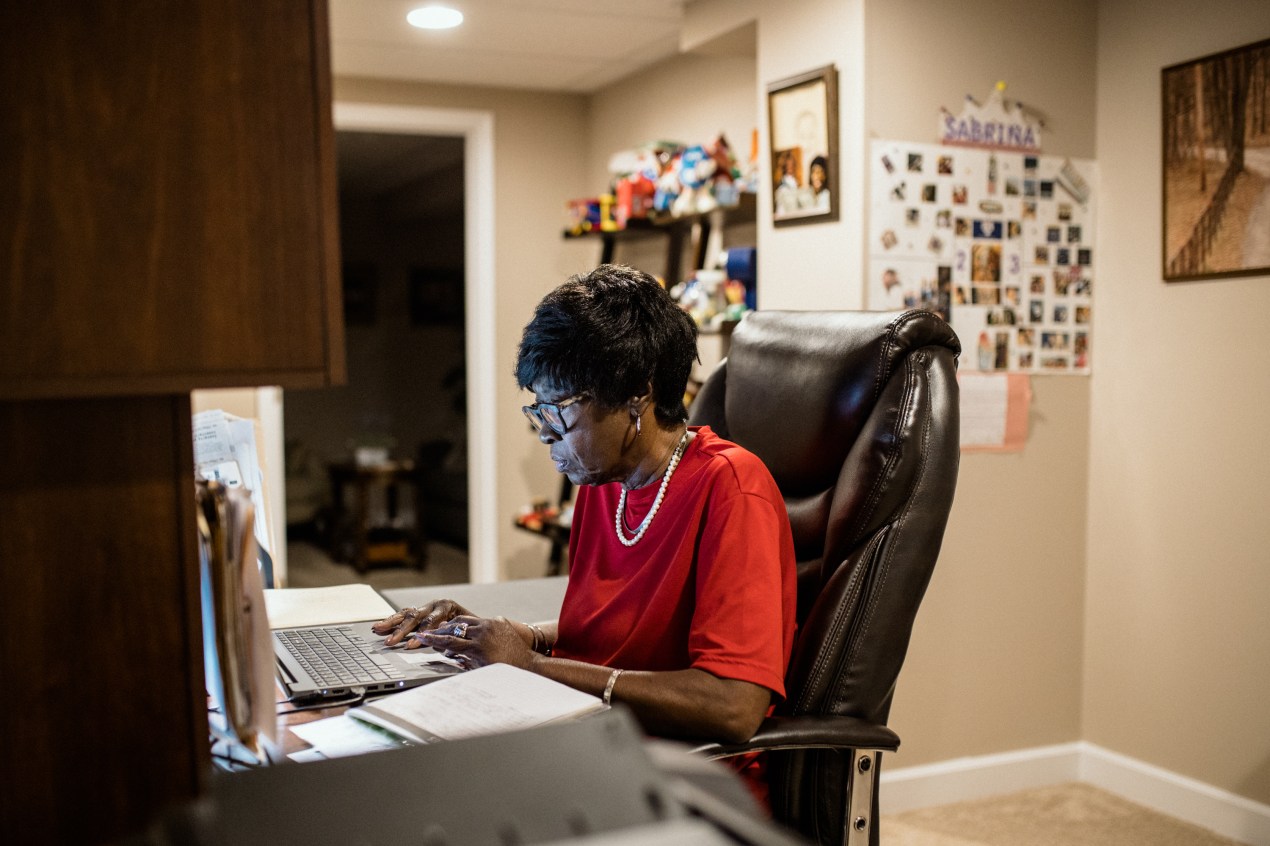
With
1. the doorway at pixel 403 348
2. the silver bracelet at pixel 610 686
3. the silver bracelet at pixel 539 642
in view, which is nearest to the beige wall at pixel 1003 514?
the silver bracelet at pixel 539 642

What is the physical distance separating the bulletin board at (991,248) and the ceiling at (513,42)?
1098 millimetres

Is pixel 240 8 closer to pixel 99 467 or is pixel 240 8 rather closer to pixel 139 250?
pixel 139 250

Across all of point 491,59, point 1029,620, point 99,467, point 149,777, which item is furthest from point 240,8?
point 491,59

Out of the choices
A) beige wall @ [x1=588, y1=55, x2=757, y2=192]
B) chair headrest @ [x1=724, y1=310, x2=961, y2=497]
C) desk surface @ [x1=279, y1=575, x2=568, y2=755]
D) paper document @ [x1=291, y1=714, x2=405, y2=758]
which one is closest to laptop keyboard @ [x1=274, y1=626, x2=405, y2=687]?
paper document @ [x1=291, y1=714, x2=405, y2=758]

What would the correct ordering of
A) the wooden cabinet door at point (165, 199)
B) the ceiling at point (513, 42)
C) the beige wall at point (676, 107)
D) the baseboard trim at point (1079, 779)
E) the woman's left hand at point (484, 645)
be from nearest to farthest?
1. the wooden cabinet door at point (165, 199)
2. the woman's left hand at point (484, 645)
3. the baseboard trim at point (1079, 779)
4. the ceiling at point (513, 42)
5. the beige wall at point (676, 107)

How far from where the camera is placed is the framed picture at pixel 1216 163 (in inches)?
→ 104

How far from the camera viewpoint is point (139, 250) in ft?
2.83

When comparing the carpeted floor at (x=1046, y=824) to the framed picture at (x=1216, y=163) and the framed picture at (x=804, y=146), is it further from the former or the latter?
the framed picture at (x=804, y=146)

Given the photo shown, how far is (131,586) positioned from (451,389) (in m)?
7.54

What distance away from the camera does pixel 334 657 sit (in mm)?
1479

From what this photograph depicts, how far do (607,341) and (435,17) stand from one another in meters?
2.46

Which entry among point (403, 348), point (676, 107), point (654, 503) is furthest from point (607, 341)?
point (403, 348)

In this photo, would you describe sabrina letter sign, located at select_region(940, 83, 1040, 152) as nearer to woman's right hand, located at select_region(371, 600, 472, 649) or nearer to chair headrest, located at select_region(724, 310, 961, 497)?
chair headrest, located at select_region(724, 310, 961, 497)

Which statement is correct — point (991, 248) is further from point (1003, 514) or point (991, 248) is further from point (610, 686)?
point (610, 686)
